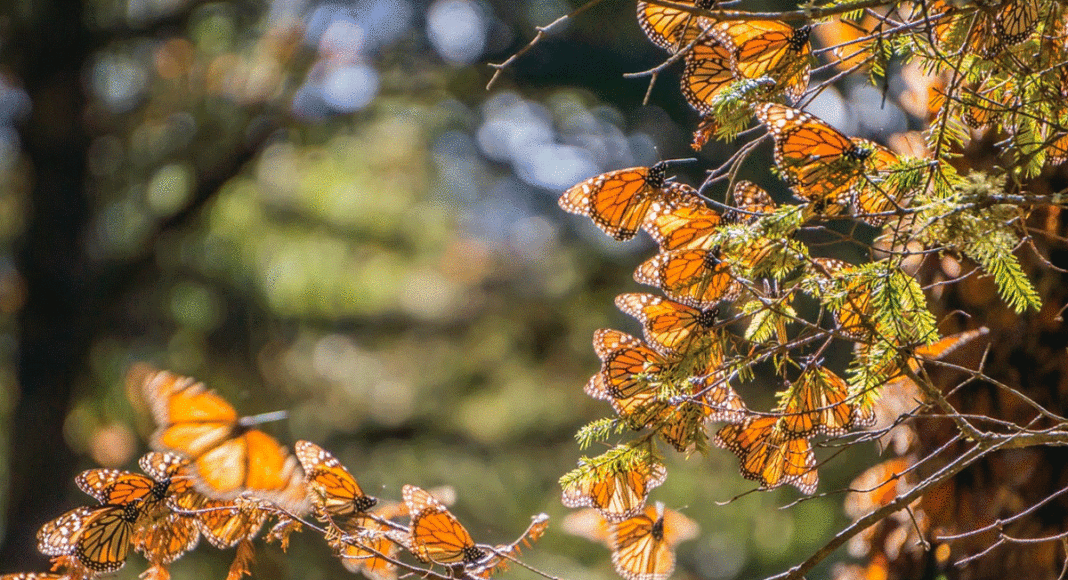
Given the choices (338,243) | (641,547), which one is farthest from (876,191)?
(338,243)

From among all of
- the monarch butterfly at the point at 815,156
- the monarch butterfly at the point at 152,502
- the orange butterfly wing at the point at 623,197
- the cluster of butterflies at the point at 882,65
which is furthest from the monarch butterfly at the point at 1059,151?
the monarch butterfly at the point at 152,502

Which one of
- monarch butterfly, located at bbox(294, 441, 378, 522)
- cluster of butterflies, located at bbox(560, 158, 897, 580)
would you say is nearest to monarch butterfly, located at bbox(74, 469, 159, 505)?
Answer: monarch butterfly, located at bbox(294, 441, 378, 522)

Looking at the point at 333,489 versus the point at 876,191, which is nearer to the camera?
the point at 876,191

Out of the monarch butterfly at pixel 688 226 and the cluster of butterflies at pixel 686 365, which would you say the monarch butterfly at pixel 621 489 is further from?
the monarch butterfly at pixel 688 226

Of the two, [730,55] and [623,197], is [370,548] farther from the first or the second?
[730,55]

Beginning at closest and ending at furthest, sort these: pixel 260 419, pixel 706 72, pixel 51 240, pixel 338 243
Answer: pixel 706 72, pixel 260 419, pixel 51 240, pixel 338 243

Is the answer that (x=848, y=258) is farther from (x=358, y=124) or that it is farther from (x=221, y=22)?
(x=221, y=22)

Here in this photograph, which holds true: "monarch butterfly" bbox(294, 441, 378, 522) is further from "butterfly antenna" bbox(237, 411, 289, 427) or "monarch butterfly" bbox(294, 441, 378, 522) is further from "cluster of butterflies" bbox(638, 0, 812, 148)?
"cluster of butterflies" bbox(638, 0, 812, 148)
